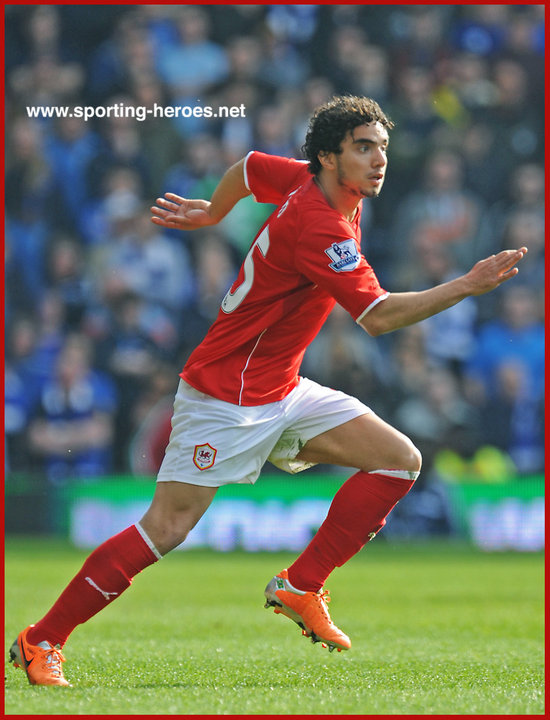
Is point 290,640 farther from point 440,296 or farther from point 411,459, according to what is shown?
point 440,296

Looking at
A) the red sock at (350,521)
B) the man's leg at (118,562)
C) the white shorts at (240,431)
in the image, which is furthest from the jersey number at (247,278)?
the red sock at (350,521)

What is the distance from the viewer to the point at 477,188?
534 inches

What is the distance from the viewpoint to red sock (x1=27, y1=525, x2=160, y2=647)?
464cm

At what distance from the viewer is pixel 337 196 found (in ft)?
15.6

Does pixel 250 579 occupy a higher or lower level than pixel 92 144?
lower

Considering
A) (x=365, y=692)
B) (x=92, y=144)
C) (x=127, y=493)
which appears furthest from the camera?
(x=92, y=144)

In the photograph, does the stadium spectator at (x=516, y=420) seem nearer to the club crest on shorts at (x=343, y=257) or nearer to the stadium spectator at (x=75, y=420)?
the stadium spectator at (x=75, y=420)

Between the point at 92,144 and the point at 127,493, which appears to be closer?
the point at 127,493

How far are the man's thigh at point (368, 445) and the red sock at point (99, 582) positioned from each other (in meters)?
0.92

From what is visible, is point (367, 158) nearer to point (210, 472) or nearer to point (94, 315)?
point (210, 472)

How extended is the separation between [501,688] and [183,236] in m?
9.18

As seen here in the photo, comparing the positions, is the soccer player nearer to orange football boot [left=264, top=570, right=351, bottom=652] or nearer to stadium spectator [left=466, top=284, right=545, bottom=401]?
orange football boot [left=264, top=570, right=351, bottom=652]

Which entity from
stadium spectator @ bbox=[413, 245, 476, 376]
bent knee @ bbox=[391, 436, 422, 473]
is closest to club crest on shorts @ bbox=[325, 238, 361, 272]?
bent knee @ bbox=[391, 436, 422, 473]

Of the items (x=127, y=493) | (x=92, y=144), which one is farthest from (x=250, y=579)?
(x=92, y=144)
